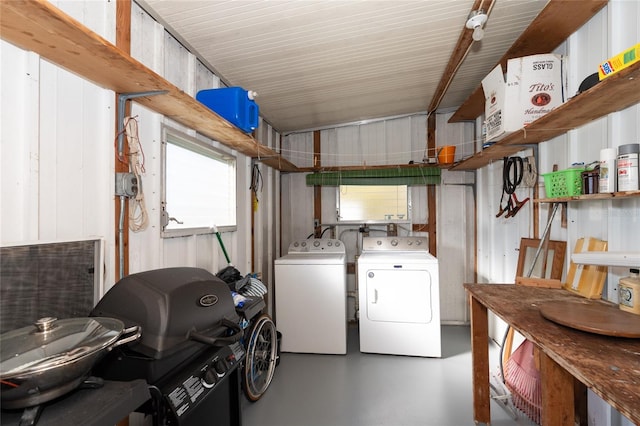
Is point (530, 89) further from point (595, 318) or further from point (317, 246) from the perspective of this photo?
point (317, 246)

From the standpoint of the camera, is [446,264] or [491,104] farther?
[446,264]

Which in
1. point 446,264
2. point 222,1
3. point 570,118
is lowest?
point 446,264

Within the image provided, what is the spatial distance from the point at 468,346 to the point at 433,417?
1.35 m

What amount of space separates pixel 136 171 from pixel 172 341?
0.94 m

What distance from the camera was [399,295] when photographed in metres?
2.98

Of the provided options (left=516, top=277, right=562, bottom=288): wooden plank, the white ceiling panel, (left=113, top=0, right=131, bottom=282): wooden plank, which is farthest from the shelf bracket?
(left=516, top=277, right=562, bottom=288): wooden plank

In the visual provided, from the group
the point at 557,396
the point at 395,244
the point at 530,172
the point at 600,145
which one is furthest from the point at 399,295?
the point at 600,145

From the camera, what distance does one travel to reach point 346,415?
213cm

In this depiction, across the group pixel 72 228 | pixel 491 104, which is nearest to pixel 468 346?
pixel 491 104

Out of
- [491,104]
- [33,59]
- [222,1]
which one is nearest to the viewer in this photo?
[33,59]

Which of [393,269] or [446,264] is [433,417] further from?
[446,264]

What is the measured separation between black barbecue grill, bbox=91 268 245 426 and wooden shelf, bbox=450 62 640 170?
1930 mm

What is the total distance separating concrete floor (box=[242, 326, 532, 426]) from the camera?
2.09 m

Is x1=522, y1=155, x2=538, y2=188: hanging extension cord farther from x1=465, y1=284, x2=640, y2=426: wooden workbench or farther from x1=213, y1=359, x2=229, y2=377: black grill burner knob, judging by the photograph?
x1=213, y1=359, x2=229, y2=377: black grill burner knob
